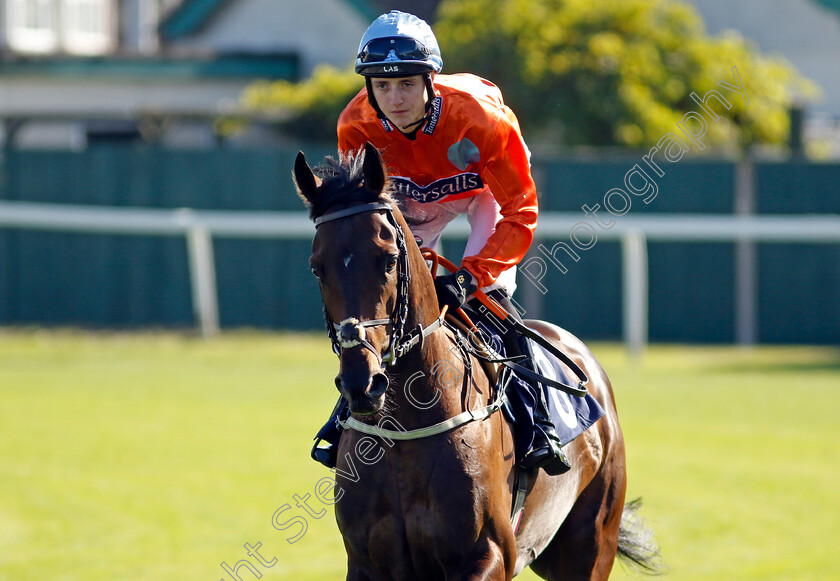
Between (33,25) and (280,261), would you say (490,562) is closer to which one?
(280,261)

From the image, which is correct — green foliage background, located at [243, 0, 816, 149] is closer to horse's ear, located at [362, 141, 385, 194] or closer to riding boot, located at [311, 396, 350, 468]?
riding boot, located at [311, 396, 350, 468]

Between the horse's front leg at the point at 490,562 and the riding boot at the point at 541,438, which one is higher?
the riding boot at the point at 541,438

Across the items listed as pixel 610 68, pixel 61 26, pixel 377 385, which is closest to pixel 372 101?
pixel 377 385

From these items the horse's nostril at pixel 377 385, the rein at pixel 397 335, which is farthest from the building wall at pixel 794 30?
the horse's nostril at pixel 377 385

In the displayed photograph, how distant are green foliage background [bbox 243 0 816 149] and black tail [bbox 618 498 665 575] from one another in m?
10.0

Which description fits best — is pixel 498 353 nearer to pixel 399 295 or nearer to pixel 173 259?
pixel 399 295

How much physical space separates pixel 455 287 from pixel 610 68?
37.1 feet

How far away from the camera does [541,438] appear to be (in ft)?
12.4

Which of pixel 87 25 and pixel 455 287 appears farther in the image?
pixel 87 25

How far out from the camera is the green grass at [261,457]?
20.7 feet

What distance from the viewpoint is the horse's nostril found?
2.93 meters

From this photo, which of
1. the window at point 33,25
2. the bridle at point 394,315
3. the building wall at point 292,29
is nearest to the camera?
the bridle at point 394,315

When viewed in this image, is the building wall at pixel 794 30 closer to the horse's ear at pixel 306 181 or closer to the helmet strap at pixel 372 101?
the helmet strap at pixel 372 101

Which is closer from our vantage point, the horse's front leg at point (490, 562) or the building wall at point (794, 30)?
the horse's front leg at point (490, 562)
